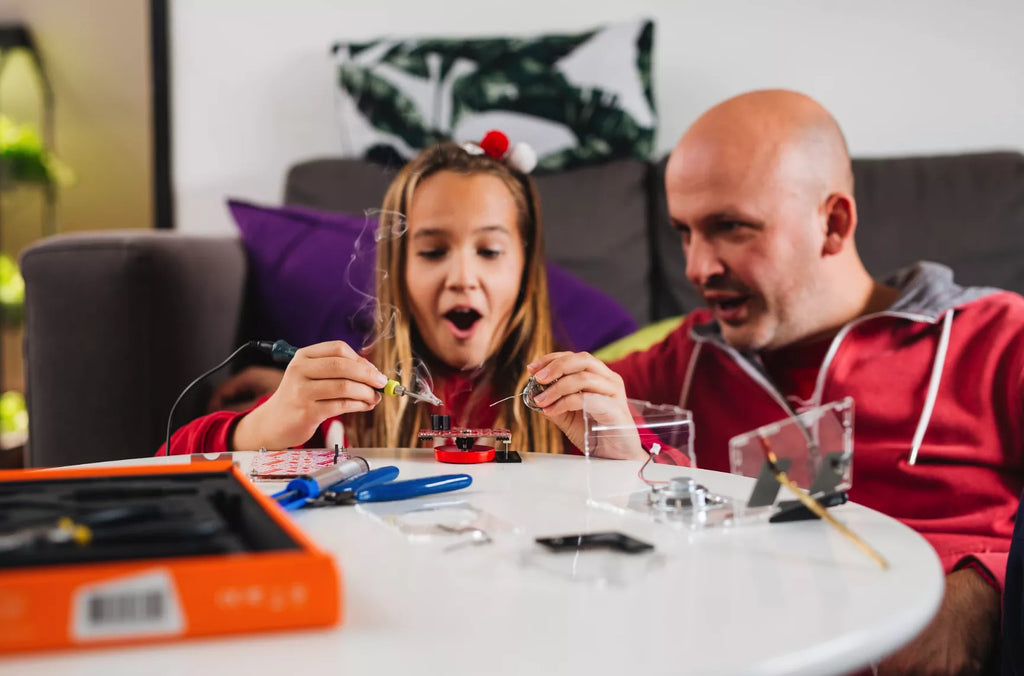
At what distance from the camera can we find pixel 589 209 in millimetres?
1646

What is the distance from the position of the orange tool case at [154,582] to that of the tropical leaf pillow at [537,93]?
1321 mm

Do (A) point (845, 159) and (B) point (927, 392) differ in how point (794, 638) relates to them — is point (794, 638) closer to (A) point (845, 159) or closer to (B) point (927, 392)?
(B) point (927, 392)

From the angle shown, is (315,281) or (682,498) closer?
(682,498)

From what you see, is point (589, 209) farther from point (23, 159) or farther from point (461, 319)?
point (23, 159)

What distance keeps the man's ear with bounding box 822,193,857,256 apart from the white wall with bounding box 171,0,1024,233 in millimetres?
606

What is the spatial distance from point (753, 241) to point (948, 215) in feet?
1.72

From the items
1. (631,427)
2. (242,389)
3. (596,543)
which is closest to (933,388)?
(631,427)

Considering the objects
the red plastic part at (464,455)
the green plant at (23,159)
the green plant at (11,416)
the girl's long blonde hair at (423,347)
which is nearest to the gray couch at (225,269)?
the girl's long blonde hair at (423,347)

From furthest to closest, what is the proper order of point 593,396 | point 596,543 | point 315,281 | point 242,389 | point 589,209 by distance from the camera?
point 589,209 < point 315,281 < point 242,389 < point 593,396 < point 596,543

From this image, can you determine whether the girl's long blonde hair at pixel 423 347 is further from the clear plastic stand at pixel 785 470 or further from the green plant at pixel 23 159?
the green plant at pixel 23 159

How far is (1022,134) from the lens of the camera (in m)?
1.70

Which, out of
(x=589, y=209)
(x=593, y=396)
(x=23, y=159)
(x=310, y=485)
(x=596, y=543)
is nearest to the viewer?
(x=596, y=543)

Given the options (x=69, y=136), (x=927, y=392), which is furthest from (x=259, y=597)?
(x=69, y=136)

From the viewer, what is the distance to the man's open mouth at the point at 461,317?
99cm
